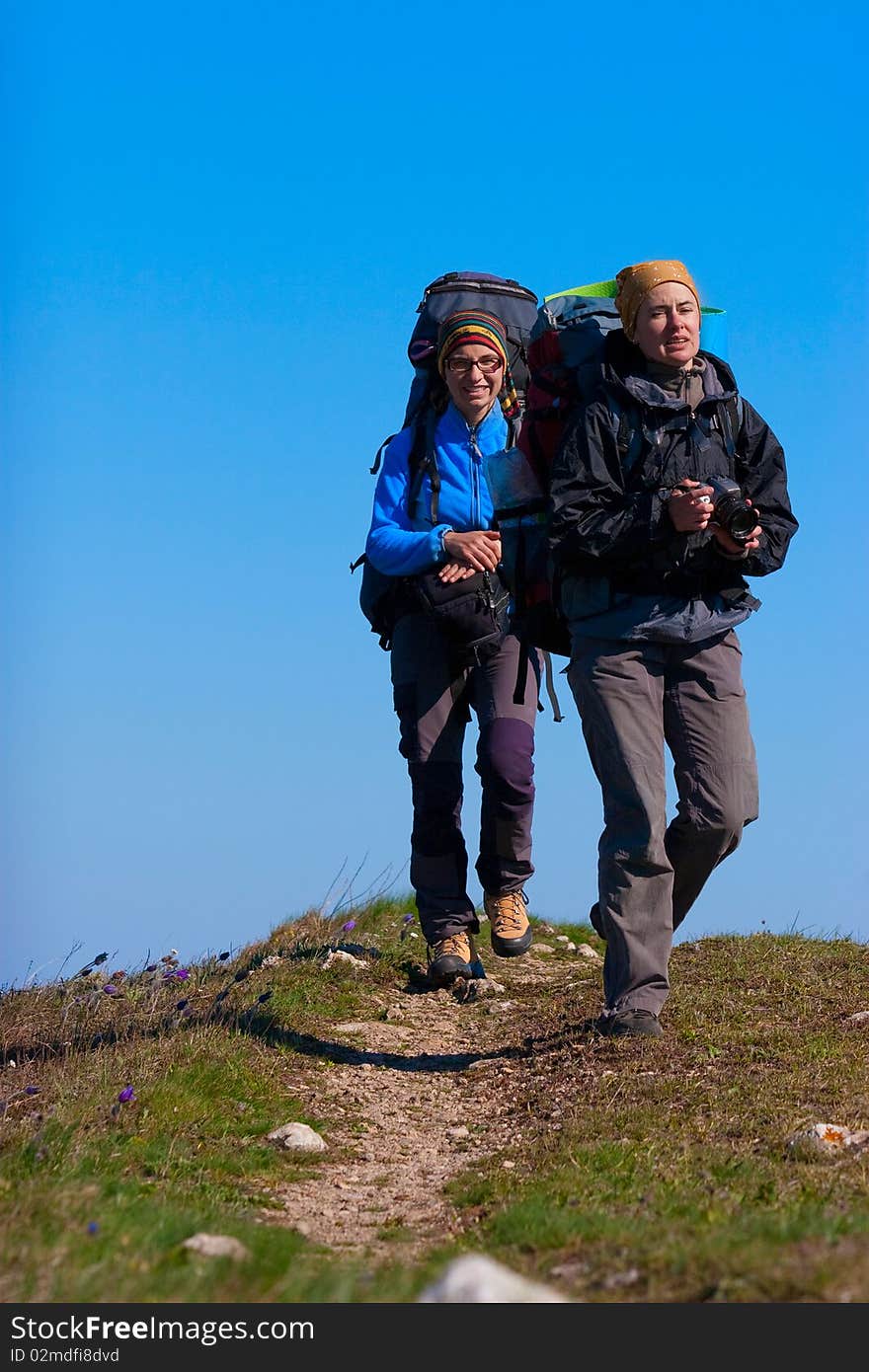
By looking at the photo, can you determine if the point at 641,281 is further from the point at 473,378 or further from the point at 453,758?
the point at 453,758

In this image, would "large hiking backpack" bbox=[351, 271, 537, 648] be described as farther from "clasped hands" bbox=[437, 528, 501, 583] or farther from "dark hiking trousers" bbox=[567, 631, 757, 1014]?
"dark hiking trousers" bbox=[567, 631, 757, 1014]

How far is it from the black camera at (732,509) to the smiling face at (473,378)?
234 cm

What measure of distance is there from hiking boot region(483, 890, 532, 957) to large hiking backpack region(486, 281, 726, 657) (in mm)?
2313

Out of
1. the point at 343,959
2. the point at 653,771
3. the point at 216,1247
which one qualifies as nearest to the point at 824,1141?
the point at 653,771

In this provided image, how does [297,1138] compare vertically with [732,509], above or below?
below

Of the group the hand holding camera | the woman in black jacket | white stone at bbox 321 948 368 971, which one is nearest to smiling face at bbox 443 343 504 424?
the woman in black jacket

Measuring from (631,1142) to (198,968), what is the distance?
5.35m

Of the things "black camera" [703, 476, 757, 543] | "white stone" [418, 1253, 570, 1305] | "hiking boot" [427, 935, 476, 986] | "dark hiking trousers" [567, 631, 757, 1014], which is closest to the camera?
"white stone" [418, 1253, 570, 1305]

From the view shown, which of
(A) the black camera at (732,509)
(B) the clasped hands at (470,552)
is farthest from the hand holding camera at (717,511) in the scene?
(B) the clasped hands at (470,552)

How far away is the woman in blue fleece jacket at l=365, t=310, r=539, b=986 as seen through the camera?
840 cm

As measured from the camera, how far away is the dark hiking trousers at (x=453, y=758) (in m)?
8.76

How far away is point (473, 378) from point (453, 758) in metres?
2.28

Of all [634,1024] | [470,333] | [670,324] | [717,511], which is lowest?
[634,1024]

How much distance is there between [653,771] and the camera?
22.5 ft
